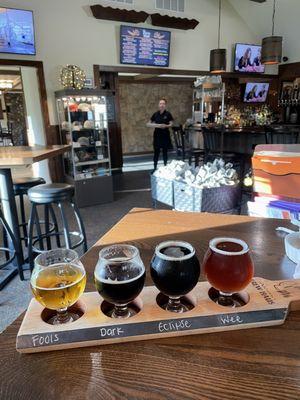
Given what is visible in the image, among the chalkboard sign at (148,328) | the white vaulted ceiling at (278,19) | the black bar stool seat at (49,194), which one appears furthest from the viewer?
the white vaulted ceiling at (278,19)

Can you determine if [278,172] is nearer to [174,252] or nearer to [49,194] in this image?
[174,252]

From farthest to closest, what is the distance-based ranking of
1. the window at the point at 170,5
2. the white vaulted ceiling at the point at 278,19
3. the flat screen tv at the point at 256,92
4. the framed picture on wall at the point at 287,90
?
the framed picture on wall at the point at 287,90
the flat screen tv at the point at 256,92
the white vaulted ceiling at the point at 278,19
the window at the point at 170,5

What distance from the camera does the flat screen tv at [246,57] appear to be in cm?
737

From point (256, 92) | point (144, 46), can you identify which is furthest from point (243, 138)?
point (256, 92)

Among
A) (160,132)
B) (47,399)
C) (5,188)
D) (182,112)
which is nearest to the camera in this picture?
(47,399)

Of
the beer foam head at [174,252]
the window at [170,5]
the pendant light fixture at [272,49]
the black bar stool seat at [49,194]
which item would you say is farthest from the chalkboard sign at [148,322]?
the window at [170,5]

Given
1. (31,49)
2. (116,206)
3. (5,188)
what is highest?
(31,49)

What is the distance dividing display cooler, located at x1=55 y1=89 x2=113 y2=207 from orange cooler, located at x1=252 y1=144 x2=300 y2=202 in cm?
Result: 330

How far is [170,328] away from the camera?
26.3 inches

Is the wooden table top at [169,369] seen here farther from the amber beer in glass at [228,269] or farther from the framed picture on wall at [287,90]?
the framed picture on wall at [287,90]

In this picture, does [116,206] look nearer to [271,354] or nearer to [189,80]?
[271,354]

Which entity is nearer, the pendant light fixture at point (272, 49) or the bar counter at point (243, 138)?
the bar counter at point (243, 138)

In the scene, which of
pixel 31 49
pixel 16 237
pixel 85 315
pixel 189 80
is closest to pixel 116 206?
pixel 16 237

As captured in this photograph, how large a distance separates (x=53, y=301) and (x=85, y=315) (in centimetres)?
8
